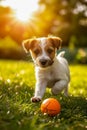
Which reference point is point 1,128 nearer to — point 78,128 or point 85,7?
point 78,128

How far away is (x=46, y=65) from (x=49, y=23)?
36586mm

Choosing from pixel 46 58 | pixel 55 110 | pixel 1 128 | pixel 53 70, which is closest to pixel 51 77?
pixel 53 70

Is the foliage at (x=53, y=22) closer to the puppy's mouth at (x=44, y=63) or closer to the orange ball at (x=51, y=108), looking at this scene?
the puppy's mouth at (x=44, y=63)

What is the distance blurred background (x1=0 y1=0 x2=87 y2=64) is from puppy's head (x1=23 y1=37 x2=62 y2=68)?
1079 inches

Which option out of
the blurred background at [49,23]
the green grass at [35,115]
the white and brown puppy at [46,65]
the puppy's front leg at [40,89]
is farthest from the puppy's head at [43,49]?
the blurred background at [49,23]

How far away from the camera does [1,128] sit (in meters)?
5.75

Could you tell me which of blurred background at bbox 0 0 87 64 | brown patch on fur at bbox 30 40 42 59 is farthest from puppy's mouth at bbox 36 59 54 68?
blurred background at bbox 0 0 87 64

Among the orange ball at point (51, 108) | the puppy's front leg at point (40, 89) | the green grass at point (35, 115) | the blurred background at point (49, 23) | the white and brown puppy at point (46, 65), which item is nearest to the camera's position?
the green grass at point (35, 115)

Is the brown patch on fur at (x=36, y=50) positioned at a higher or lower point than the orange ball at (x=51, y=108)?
higher

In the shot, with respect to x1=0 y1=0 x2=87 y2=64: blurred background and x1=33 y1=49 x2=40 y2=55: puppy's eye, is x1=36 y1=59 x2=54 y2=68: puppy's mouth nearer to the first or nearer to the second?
x1=33 y1=49 x2=40 y2=55: puppy's eye

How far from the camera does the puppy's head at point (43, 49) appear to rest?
25.4ft

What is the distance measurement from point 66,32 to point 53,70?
3202cm

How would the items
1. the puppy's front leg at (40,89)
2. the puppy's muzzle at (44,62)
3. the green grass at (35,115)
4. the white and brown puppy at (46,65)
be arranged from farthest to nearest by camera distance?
the puppy's front leg at (40,89) < the white and brown puppy at (46,65) < the puppy's muzzle at (44,62) < the green grass at (35,115)

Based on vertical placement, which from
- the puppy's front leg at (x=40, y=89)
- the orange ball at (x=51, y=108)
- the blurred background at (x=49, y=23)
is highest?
the orange ball at (x=51, y=108)
